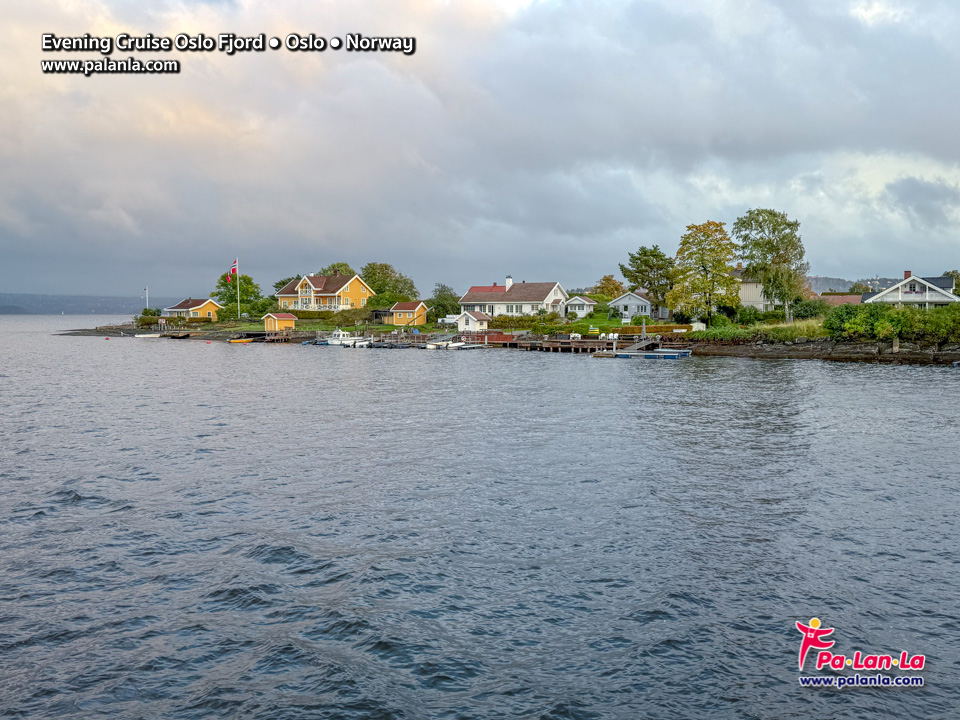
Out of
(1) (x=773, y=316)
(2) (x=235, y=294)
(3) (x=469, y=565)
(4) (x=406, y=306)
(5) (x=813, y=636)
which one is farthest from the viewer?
(2) (x=235, y=294)

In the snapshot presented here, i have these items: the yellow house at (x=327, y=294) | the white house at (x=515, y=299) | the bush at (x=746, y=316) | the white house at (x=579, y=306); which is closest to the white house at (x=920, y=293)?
the bush at (x=746, y=316)

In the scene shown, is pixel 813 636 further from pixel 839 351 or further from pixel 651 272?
pixel 651 272

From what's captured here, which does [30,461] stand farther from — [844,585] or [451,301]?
[451,301]

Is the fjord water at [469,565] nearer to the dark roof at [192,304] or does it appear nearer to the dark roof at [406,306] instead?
the dark roof at [406,306]

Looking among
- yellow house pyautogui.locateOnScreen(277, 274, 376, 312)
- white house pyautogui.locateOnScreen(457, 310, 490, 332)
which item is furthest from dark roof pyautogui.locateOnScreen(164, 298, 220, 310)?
white house pyautogui.locateOnScreen(457, 310, 490, 332)

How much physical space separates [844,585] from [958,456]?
50.8 ft

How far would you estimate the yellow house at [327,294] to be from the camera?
398ft

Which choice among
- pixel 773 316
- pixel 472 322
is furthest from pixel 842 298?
pixel 472 322

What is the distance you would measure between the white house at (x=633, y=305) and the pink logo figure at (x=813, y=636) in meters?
87.7

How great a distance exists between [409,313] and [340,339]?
14.9 meters

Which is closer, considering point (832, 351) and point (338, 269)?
point (832, 351)

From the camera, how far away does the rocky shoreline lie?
64812 millimetres

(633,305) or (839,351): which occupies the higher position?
(633,305)

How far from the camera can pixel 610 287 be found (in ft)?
428
